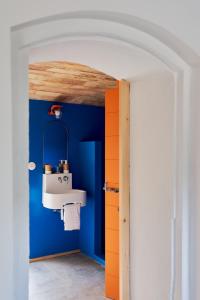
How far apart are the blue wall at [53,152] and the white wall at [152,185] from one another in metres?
1.97

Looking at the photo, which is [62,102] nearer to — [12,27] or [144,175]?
[144,175]

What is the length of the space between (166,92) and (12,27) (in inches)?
31.7

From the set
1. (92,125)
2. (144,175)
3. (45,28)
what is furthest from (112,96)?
(45,28)

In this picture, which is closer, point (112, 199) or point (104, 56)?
point (104, 56)

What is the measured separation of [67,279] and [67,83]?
79.4 inches

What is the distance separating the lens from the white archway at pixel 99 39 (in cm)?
91

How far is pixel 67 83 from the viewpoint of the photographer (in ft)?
9.86

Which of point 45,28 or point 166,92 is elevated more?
point 45,28

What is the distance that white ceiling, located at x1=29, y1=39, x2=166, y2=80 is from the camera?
118cm

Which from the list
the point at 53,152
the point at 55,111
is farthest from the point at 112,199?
the point at 55,111

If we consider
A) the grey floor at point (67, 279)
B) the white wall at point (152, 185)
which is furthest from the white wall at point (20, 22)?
the grey floor at point (67, 279)

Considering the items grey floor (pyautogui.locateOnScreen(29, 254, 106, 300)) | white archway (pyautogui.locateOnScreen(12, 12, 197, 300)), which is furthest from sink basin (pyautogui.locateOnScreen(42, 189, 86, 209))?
white archway (pyautogui.locateOnScreen(12, 12, 197, 300))

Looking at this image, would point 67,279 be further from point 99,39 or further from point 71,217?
point 99,39

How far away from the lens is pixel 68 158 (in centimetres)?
362
